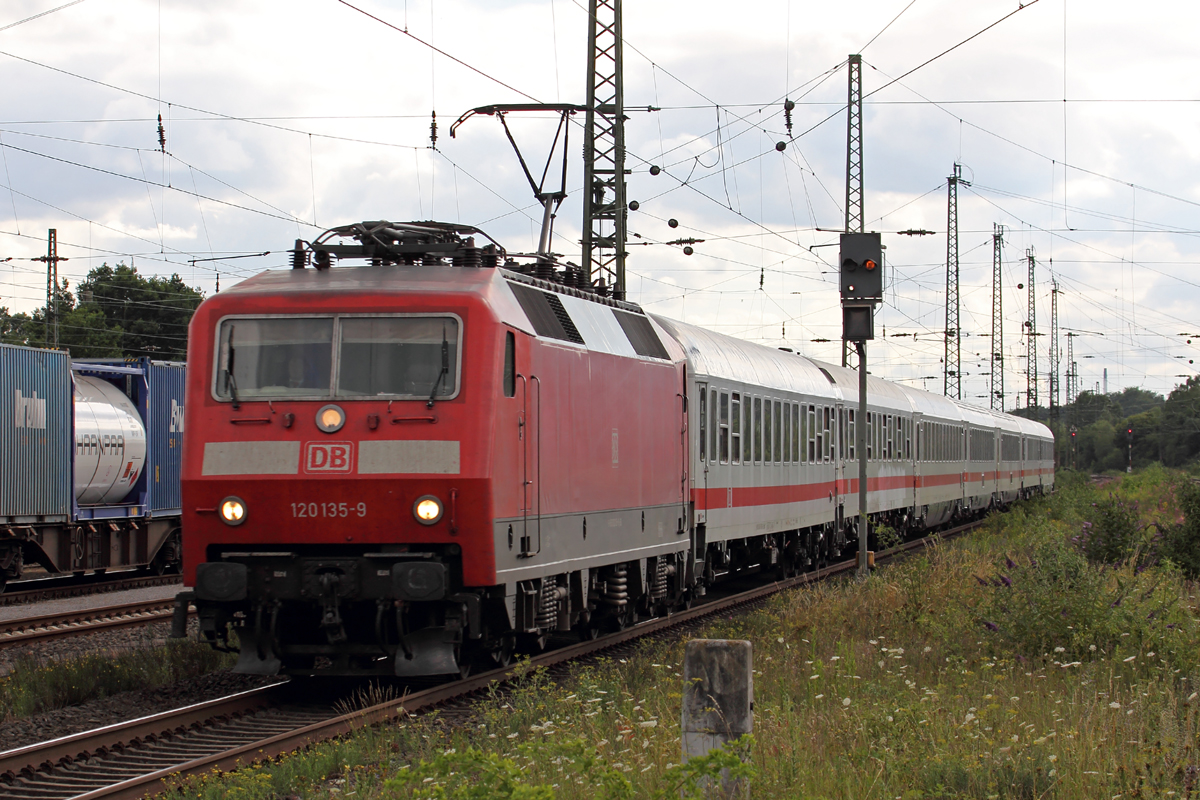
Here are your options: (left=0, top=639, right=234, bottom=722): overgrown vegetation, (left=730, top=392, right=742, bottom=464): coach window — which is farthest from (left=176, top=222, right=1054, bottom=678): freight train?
(left=730, top=392, right=742, bottom=464): coach window

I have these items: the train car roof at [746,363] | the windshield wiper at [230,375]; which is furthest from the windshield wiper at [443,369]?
the train car roof at [746,363]

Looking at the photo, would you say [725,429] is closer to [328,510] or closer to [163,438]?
[328,510]

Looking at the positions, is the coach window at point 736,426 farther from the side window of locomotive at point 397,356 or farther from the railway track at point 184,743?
the side window of locomotive at point 397,356

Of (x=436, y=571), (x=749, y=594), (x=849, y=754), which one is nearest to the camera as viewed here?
(x=849, y=754)

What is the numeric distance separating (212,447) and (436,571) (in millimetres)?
2032

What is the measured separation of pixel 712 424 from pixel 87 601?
31.4ft

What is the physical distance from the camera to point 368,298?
9.96 metres

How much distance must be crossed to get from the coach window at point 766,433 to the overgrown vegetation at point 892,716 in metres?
5.07

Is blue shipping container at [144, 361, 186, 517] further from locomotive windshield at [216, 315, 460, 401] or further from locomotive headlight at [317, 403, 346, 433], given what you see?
locomotive headlight at [317, 403, 346, 433]

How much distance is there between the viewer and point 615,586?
13180 millimetres

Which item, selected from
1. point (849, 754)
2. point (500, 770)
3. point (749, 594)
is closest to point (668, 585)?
point (749, 594)

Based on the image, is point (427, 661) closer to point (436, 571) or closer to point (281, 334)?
point (436, 571)

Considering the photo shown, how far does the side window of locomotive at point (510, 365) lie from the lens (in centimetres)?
1002

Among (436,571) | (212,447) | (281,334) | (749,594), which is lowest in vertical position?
(749,594)
